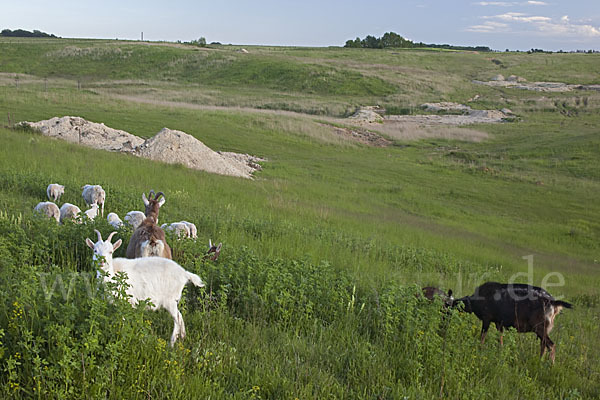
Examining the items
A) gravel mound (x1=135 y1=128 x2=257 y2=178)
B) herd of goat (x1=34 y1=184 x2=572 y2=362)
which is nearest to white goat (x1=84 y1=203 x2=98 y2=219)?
herd of goat (x1=34 y1=184 x2=572 y2=362)

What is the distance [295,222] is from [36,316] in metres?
9.71

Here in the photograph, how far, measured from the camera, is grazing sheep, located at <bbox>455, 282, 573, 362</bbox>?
267 inches

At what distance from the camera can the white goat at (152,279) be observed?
5508 millimetres

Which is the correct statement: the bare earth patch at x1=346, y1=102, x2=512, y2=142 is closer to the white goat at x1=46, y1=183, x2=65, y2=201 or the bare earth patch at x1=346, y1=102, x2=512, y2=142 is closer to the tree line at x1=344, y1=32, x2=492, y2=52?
the white goat at x1=46, y1=183, x2=65, y2=201

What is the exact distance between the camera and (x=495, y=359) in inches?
240

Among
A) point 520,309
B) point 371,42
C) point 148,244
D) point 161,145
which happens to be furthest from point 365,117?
point 371,42

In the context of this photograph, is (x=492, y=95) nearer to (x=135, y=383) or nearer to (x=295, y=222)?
(x=295, y=222)

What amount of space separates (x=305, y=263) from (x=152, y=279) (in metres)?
2.68

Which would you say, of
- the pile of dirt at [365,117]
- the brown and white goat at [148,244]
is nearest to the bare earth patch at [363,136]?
the pile of dirt at [365,117]

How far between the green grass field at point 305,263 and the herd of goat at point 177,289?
0.29 metres

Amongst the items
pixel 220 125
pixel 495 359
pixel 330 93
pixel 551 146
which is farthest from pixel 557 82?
pixel 495 359

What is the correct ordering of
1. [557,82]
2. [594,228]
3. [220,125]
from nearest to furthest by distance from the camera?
1. [594,228]
2. [220,125]
3. [557,82]

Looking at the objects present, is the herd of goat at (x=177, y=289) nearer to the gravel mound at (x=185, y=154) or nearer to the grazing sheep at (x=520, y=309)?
the grazing sheep at (x=520, y=309)

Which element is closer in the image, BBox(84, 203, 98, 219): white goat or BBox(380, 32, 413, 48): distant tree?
BBox(84, 203, 98, 219): white goat
